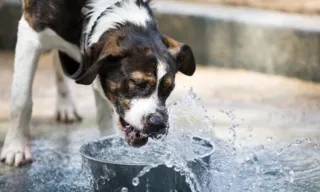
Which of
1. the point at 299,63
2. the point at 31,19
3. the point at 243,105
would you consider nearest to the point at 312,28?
the point at 299,63

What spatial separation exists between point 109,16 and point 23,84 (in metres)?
0.79

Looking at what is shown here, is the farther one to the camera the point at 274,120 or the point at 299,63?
the point at 299,63

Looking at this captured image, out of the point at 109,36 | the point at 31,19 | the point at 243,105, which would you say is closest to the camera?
the point at 109,36

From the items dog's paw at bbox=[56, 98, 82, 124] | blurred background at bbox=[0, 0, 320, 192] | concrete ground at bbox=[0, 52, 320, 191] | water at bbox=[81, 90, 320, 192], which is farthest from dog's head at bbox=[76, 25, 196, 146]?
dog's paw at bbox=[56, 98, 82, 124]

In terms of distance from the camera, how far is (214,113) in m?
5.22

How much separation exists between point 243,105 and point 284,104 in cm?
31

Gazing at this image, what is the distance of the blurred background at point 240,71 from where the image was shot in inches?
193

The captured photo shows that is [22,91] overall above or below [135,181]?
below

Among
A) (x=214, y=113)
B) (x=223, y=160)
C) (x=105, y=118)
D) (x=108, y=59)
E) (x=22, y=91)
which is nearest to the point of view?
(x=108, y=59)

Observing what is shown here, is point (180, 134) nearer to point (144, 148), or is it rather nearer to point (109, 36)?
point (144, 148)

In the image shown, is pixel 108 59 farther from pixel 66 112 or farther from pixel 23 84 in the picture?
pixel 66 112

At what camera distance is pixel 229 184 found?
346 centimetres

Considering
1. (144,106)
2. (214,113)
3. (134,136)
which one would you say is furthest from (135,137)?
(214,113)

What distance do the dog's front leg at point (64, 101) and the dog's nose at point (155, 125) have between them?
1.90 m
